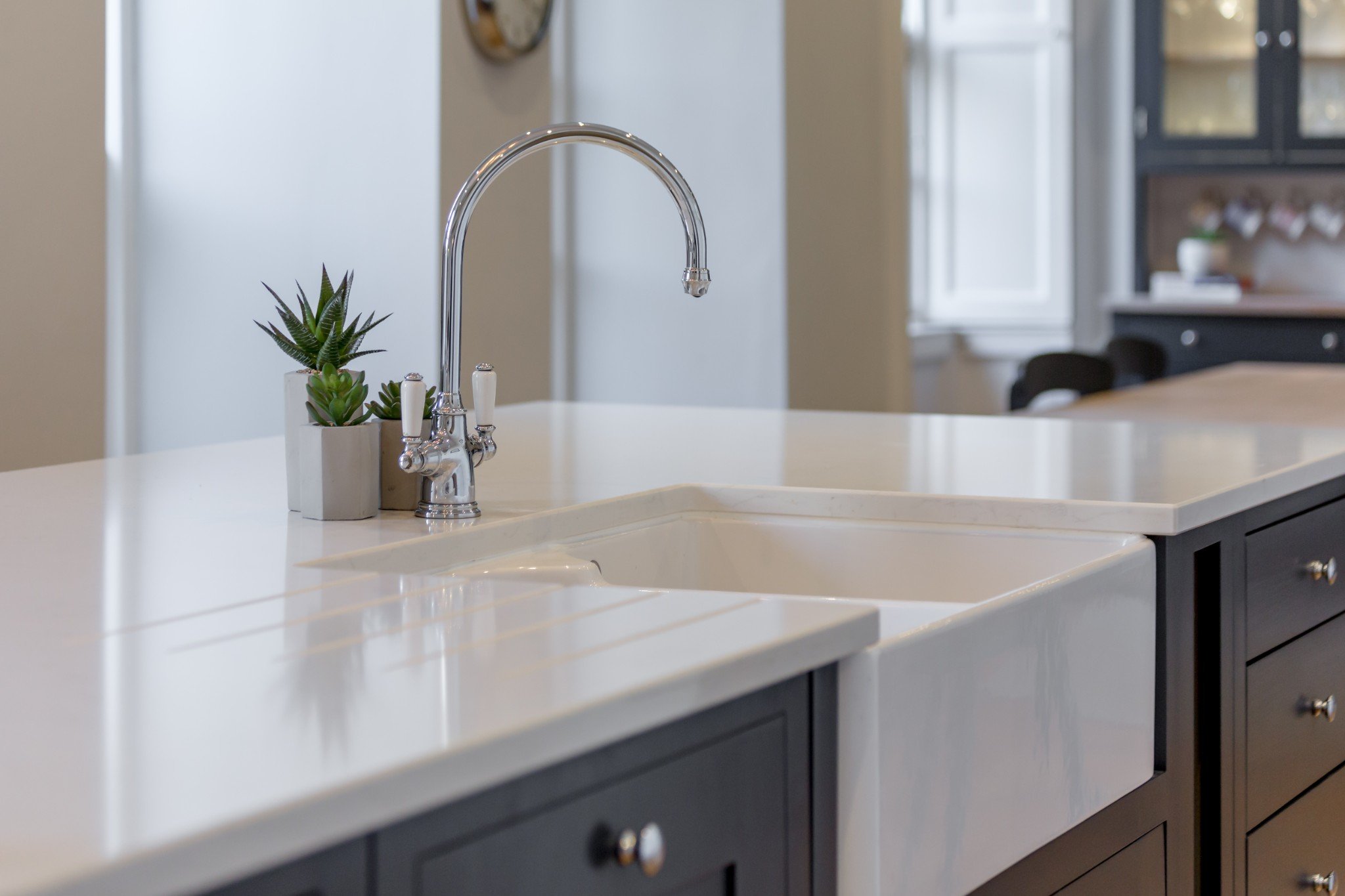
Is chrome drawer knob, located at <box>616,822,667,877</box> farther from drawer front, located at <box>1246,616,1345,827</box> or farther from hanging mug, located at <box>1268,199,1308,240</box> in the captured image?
hanging mug, located at <box>1268,199,1308,240</box>

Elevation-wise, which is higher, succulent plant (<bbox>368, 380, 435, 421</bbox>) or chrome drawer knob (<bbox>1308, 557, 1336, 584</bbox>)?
succulent plant (<bbox>368, 380, 435, 421</bbox>)

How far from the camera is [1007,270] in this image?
21.1ft

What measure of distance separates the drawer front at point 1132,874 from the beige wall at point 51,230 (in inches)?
90.4

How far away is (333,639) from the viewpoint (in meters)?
0.89

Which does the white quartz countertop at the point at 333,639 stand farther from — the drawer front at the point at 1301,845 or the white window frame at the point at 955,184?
the white window frame at the point at 955,184

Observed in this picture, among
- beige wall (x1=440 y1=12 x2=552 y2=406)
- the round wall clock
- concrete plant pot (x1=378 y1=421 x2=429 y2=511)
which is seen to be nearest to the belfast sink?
concrete plant pot (x1=378 y1=421 x2=429 y2=511)

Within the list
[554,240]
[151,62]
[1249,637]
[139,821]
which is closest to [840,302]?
[554,240]

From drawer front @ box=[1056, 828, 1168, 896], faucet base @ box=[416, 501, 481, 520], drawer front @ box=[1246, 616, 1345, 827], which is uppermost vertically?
faucet base @ box=[416, 501, 481, 520]

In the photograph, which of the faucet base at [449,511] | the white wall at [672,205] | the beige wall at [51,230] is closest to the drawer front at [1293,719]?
the faucet base at [449,511]

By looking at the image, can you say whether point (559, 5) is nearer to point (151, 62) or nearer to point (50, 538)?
point (151, 62)

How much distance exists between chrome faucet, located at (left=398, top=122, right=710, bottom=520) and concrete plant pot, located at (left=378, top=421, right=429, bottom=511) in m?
0.03

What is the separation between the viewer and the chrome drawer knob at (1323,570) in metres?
1.77

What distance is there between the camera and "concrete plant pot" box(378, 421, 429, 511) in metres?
1.39

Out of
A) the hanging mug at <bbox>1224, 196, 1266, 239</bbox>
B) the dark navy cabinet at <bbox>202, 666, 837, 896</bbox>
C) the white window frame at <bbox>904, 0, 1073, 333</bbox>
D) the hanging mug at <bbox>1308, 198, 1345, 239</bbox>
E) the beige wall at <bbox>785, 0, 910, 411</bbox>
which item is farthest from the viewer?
the hanging mug at <bbox>1224, 196, 1266, 239</bbox>
